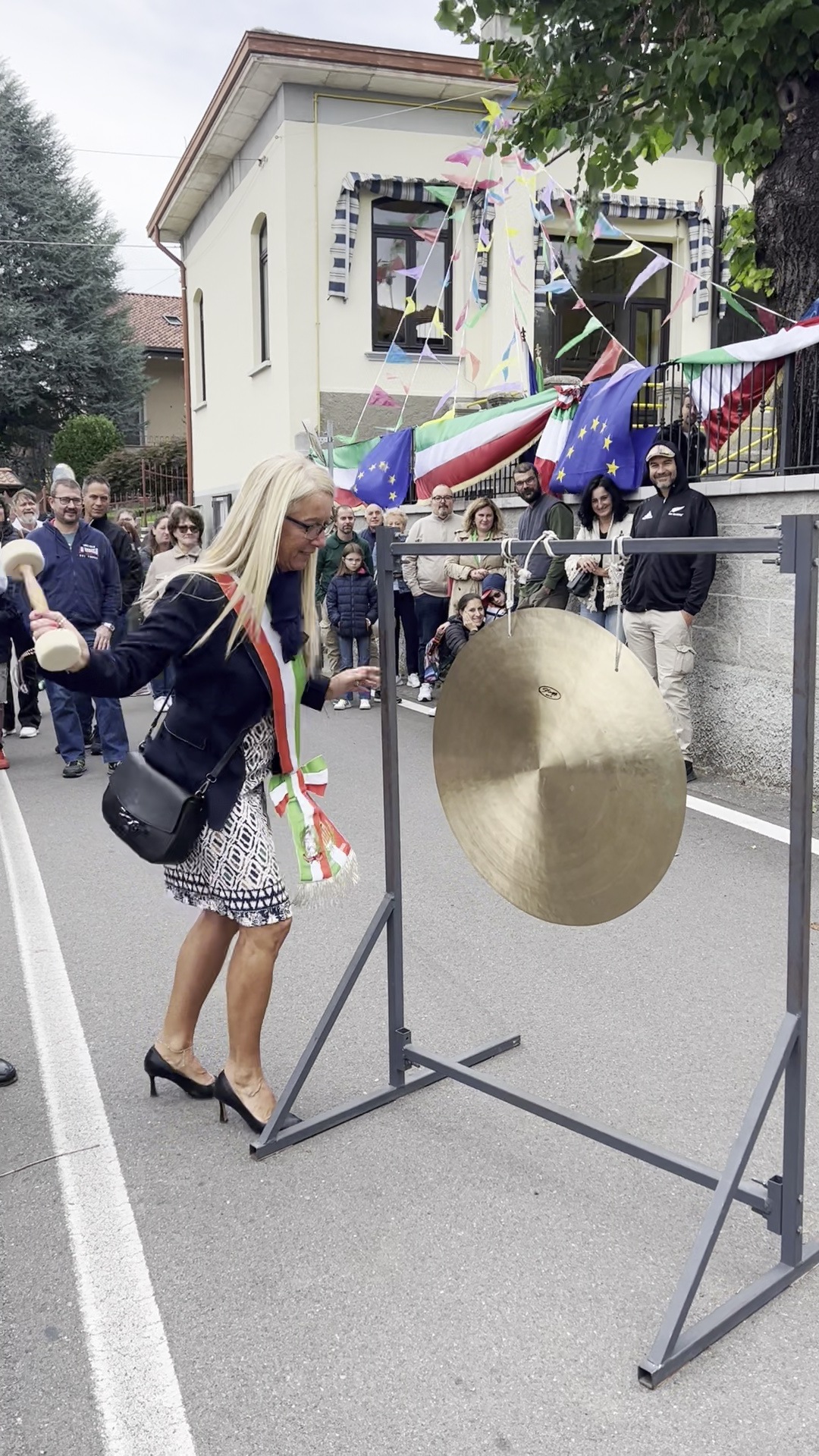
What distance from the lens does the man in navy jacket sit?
8.18 meters

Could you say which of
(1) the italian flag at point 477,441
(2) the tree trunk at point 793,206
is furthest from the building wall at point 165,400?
(2) the tree trunk at point 793,206

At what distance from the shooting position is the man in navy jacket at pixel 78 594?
8180 mm

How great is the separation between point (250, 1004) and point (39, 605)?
1202 millimetres

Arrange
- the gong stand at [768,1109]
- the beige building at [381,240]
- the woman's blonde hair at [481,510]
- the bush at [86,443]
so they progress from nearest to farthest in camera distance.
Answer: the gong stand at [768,1109], the woman's blonde hair at [481,510], the beige building at [381,240], the bush at [86,443]

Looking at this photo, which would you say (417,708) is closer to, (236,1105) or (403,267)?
(236,1105)

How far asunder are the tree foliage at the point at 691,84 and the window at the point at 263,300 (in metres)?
10.4

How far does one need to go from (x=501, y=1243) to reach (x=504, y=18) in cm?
752

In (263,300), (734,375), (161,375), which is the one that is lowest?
(734,375)

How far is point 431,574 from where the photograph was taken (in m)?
11.0

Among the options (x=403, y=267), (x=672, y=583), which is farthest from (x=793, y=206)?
(x=403, y=267)

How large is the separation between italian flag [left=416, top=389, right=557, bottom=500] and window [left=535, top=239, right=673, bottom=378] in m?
6.31

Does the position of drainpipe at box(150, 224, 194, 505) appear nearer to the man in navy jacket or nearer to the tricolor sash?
the man in navy jacket

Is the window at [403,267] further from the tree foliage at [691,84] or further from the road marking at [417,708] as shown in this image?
the tree foliage at [691,84]

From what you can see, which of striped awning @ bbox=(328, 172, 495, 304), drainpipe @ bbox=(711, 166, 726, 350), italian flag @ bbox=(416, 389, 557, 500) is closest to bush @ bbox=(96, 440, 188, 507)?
striped awning @ bbox=(328, 172, 495, 304)
